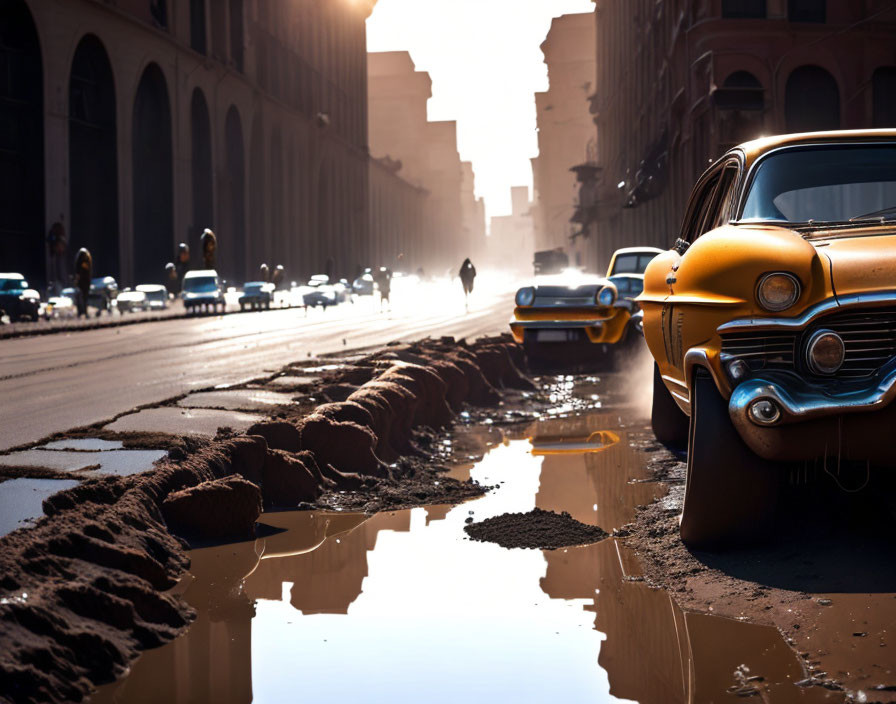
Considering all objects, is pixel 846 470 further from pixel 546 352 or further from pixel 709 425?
pixel 546 352

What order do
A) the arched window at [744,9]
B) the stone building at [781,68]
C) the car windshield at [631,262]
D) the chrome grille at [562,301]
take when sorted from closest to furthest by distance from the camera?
the chrome grille at [562,301]
the car windshield at [631,262]
the stone building at [781,68]
the arched window at [744,9]

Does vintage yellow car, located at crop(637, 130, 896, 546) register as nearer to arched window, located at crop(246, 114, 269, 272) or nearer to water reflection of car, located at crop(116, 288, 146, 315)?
water reflection of car, located at crop(116, 288, 146, 315)

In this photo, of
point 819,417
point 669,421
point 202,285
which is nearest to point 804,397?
point 819,417

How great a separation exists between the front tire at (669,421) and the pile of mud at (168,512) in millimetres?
1664

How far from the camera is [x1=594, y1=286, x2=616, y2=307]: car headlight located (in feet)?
47.7

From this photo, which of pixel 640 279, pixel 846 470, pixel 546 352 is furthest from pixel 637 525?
pixel 640 279

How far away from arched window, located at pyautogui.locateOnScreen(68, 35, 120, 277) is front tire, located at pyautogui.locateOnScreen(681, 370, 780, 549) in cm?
4774

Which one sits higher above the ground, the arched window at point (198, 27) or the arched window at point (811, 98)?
the arched window at point (198, 27)

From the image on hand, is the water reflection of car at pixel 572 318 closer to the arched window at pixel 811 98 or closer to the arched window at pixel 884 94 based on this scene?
the arched window at pixel 811 98

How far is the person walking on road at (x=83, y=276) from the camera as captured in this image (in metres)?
33.7

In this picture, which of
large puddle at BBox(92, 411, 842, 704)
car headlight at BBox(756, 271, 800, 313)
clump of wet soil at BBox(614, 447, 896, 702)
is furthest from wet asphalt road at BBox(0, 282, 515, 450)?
car headlight at BBox(756, 271, 800, 313)

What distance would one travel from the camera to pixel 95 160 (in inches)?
2009

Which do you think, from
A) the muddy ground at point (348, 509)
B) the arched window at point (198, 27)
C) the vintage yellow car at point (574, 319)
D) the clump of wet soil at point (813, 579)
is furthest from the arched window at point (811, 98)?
the arched window at point (198, 27)

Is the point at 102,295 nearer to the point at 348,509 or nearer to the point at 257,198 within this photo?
the point at 348,509
